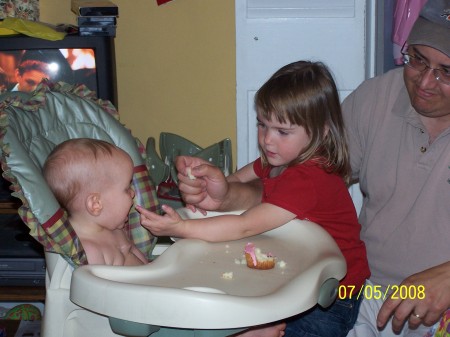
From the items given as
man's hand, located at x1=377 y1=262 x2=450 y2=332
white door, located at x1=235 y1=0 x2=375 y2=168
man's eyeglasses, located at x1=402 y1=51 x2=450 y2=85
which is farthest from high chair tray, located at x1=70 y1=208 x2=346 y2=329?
white door, located at x1=235 y1=0 x2=375 y2=168

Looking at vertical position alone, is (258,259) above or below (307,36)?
below

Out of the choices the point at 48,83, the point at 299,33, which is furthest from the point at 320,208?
the point at 299,33

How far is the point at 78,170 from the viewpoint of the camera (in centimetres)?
165

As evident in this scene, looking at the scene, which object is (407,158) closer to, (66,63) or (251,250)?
(251,250)

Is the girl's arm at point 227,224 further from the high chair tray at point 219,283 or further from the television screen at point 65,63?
the television screen at point 65,63

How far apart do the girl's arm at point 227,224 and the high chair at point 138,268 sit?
0.07 ft

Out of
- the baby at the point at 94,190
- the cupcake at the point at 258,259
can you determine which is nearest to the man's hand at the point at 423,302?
the cupcake at the point at 258,259

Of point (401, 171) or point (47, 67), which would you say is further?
point (47, 67)

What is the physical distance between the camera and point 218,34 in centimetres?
302

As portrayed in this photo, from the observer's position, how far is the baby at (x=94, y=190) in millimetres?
1653

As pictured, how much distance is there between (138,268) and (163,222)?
0.13m
